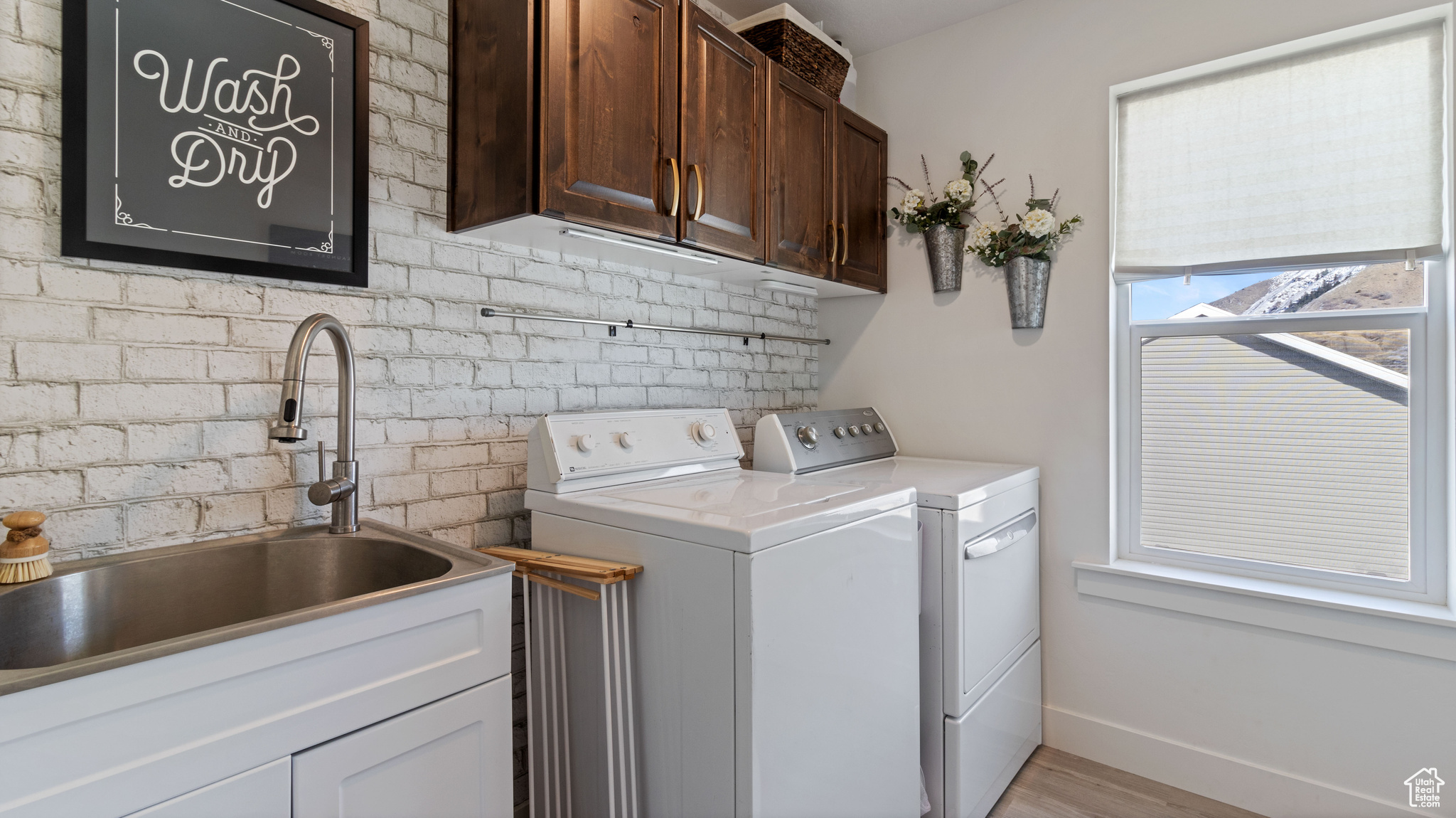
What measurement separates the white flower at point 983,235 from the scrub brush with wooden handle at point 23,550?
2.61 metres

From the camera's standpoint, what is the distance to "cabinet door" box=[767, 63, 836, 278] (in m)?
2.17

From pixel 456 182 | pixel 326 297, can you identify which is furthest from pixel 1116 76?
pixel 326 297

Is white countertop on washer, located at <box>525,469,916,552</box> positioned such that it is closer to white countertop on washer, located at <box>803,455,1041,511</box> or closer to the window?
white countertop on washer, located at <box>803,455,1041,511</box>

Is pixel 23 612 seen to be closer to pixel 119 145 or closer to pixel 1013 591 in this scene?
pixel 119 145

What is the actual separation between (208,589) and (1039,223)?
2527mm

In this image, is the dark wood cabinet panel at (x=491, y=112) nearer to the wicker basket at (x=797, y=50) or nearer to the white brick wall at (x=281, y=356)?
the white brick wall at (x=281, y=356)

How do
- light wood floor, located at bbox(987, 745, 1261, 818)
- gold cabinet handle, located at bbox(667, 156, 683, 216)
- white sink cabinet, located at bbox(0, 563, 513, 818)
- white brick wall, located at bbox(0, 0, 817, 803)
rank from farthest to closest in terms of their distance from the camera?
light wood floor, located at bbox(987, 745, 1261, 818), gold cabinet handle, located at bbox(667, 156, 683, 216), white brick wall, located at bbox(0, 0, 817, 803), white sink cabinet, located at bbox(0, 563, 513, 818)

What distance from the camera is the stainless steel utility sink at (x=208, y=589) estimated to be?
3.35 feet

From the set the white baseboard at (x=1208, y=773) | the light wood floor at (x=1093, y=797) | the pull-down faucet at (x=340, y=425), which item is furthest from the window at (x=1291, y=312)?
the pull-down faucet at (x=340, y=425)

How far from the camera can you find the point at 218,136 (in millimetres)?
1350

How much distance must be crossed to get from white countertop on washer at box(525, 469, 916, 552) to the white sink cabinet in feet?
1.09

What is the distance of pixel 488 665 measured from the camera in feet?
4.09

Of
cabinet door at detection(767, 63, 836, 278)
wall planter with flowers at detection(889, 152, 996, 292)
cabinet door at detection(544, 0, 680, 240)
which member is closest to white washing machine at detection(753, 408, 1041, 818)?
cabinet door at detection(767, 63, 836, 278)

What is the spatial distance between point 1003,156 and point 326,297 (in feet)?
7.56
